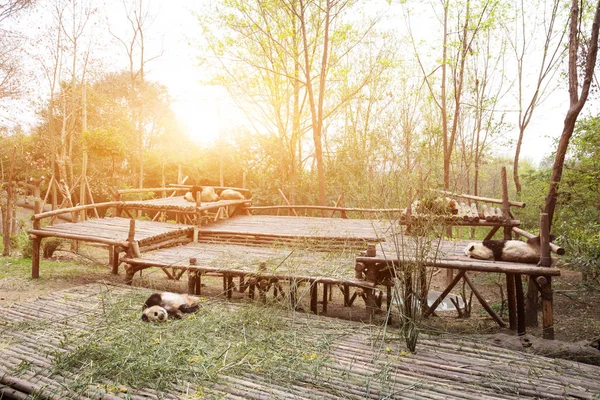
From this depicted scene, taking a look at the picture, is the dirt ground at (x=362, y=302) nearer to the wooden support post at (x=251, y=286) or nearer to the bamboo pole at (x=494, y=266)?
the wooden support post at (x=251, y=286)

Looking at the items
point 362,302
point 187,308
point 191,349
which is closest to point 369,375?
point 191,349

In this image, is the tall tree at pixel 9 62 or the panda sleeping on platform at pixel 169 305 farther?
the tall tree at pixel 9 62

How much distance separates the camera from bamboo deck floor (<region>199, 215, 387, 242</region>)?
313 inches

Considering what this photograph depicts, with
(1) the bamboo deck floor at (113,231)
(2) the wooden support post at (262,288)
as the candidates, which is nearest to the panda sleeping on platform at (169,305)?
(2) the wooden support post at (262,288)

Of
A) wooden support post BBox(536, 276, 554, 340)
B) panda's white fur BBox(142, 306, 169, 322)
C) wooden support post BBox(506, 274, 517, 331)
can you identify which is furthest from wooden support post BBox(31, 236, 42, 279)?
wooden support post BBox(536, 276, 554, 340)

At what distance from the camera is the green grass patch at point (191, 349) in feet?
11.8

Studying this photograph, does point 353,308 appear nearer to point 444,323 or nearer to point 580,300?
point 444,323

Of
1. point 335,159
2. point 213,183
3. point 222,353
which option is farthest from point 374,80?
point 222,353

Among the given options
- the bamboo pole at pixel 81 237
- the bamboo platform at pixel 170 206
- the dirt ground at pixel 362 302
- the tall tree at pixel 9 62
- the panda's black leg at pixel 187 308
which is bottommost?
the dirt ground at pixel 362 302

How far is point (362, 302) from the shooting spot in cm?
849

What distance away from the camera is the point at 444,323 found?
6547 millimetres

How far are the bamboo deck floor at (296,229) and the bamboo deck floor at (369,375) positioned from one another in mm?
3154

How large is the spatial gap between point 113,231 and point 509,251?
680cm

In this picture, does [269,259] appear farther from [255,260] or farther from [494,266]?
[494,266]
